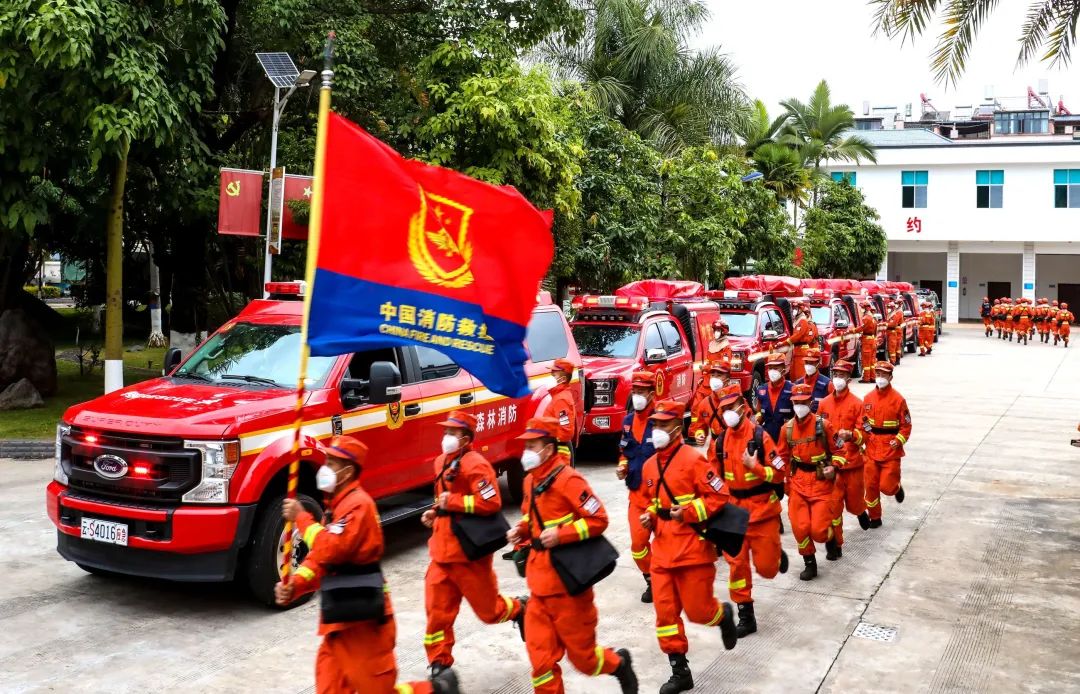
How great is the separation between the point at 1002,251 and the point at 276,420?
187 feet

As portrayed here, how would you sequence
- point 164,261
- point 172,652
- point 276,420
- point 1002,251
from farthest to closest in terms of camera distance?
1. point 1002,251
2. point 164,261
3. point 276,420
4. point 172,652

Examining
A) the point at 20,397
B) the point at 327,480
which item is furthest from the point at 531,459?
the point at 20,397

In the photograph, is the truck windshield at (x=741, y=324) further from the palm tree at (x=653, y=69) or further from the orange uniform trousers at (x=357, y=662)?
the orange uniform trousers at (x=357, y=662)

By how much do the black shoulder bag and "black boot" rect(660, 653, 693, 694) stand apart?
905 millimetres

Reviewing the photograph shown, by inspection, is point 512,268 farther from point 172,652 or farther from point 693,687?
point 172,652

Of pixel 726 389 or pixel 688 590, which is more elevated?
pixel 726 389

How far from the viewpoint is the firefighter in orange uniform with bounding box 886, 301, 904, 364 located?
94.6 ft

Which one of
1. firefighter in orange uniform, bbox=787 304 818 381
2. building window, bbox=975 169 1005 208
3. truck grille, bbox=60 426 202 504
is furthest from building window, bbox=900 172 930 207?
truck grille, bbox=60 426 202 504

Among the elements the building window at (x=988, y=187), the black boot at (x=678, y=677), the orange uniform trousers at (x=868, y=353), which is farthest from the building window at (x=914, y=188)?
the black boot at (x=678, y=677)

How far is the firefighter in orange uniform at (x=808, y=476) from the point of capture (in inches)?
337

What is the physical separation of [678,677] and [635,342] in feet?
28.0

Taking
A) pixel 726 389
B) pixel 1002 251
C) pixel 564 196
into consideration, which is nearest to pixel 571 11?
pixel 564 196

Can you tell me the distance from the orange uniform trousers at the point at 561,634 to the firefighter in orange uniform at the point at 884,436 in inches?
227

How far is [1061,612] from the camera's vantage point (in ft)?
25.3
